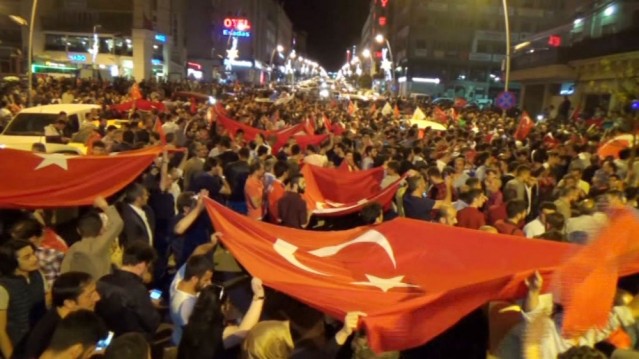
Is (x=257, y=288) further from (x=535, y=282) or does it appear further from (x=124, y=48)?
(x=124, y=48)

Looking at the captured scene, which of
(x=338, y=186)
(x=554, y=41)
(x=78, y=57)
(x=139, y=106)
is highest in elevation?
(x=554, y=41)

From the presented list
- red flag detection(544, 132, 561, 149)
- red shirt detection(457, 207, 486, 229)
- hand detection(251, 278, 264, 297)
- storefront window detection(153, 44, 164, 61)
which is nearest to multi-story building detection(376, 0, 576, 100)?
storefront window detection(153, 44, 164, 61)

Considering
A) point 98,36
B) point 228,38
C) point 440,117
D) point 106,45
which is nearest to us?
point 440,117

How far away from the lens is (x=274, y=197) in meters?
8.75

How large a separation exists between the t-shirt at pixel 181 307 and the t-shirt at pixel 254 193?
3699 mm

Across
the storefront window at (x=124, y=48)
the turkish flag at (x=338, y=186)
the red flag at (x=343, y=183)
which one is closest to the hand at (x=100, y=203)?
the turkish flag at (x=338, y=186)

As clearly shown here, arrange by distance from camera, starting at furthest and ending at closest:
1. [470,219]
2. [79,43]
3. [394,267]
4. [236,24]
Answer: [236,24], [79,43], [470,219], [394,267]

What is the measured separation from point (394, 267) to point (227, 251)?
2.69m

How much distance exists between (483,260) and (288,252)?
1763 mm

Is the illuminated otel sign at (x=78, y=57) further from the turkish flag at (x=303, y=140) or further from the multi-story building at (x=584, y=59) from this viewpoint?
the turkish flag at (x=303, y=140)

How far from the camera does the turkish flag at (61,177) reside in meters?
7.00

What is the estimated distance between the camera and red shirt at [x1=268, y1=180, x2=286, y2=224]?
8484 mm

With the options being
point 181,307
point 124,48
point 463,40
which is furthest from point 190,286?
point 463,40

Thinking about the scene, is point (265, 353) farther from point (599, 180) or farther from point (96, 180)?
point (599, 180)
